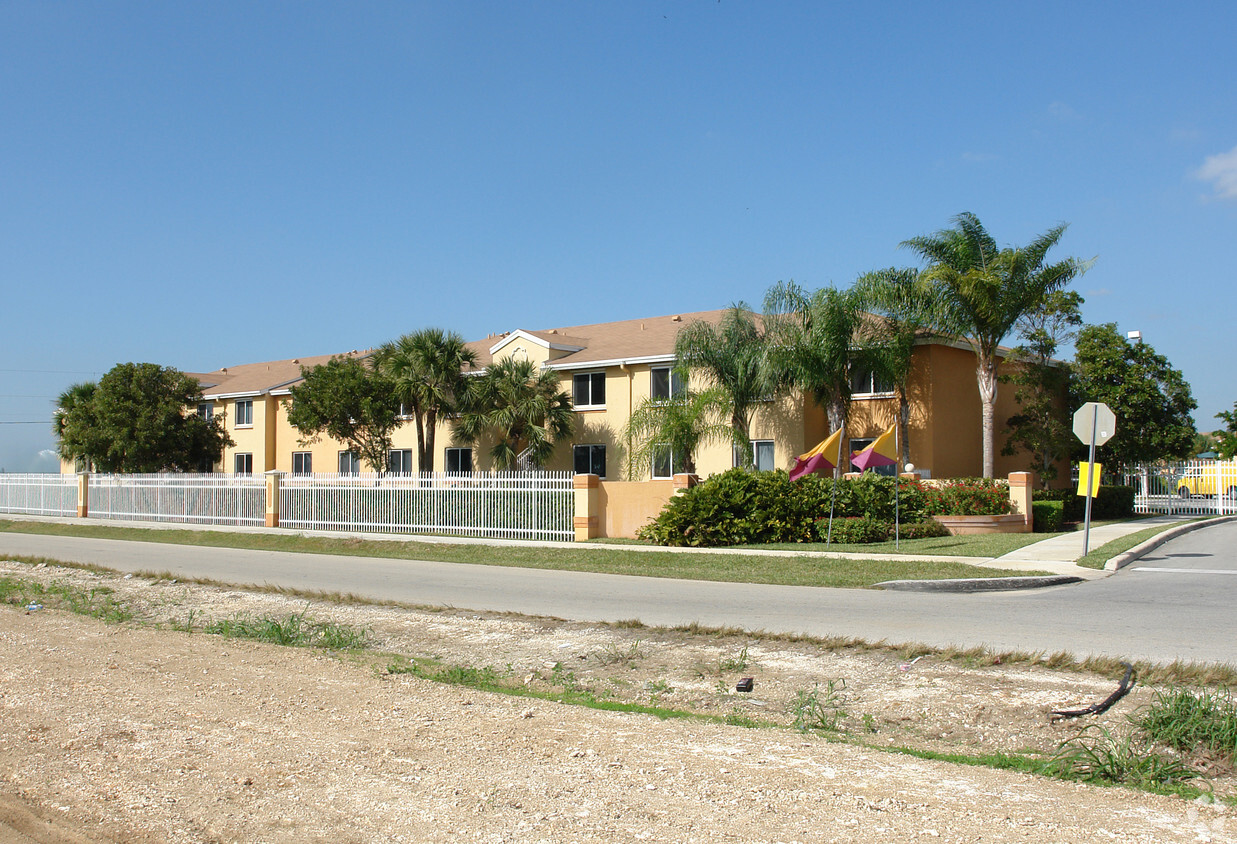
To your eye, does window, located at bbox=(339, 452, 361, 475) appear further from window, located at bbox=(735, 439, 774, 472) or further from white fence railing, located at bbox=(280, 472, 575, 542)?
window, located at bbox=(735, 439, 774, 472)

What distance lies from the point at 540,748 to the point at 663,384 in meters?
25.2

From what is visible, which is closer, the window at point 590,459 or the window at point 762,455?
the window at point 762,455

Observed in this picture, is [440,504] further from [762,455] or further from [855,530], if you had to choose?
[855,530]

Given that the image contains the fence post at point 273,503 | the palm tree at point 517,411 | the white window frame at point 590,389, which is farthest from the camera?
the white window frame at point 590,389

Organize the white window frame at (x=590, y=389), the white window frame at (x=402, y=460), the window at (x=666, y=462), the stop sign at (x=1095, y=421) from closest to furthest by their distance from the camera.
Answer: the stop sign at (x=1095, y=421) < the window at (x=666, y=462) < the white window frame at (x=590, y=389) < the white window frame at (x=402, y=460)

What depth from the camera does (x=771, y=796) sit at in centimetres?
486

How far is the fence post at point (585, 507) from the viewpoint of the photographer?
918 inches

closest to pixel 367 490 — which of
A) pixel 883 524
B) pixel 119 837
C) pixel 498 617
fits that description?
pixel 883 524

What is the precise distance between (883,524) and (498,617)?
12108 millimetres

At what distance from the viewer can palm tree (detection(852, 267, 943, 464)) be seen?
25875mm

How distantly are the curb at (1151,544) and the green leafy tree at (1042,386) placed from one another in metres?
4.10

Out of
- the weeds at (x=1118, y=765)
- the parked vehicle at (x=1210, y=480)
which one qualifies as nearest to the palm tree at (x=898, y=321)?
the parked vehicle at (x=1210, y=480)

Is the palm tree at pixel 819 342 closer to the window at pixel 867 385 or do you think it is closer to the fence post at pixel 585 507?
the window at pixel 867 385

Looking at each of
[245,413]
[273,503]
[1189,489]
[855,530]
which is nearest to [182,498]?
[273,503]
